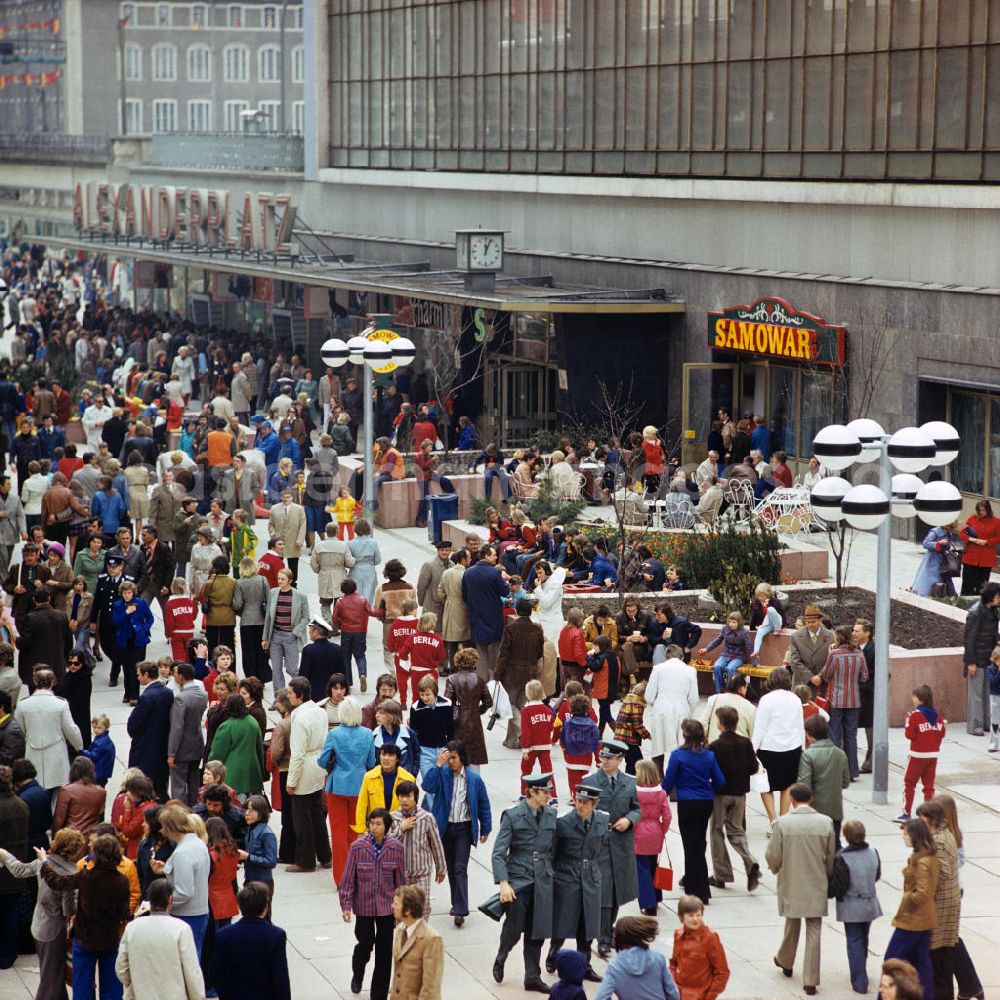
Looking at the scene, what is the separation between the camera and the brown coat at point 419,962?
10250 millimetres

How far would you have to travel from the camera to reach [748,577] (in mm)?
20750

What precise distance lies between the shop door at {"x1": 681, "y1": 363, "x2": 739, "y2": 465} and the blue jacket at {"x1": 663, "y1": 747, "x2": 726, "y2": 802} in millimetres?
20450

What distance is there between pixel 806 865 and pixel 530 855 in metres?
1.69

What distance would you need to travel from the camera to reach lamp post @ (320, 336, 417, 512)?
92.2 feet

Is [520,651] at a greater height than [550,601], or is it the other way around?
[520,651]

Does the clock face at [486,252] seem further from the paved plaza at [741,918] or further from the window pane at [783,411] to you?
the paved plaza at [741,918]

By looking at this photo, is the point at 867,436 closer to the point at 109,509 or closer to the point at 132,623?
the point at 132,623

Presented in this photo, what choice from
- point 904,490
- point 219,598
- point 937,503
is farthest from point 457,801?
point 219,598

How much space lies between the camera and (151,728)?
48.2 ft

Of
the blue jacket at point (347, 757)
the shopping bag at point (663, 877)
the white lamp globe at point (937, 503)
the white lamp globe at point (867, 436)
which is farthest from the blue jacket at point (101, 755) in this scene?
the white lamp globe at point (937, 503)

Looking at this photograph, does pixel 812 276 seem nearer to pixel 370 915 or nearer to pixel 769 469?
pixel 769 469

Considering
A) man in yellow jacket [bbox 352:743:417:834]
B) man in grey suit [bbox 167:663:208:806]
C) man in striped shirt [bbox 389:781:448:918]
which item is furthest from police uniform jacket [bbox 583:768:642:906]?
man in grey suit [bbox 167:663:208:806]

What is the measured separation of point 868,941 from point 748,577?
858 cm

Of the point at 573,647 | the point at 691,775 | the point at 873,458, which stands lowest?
the point at 573,647
